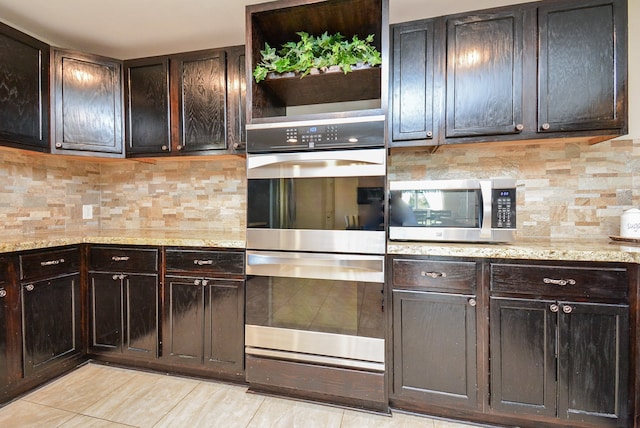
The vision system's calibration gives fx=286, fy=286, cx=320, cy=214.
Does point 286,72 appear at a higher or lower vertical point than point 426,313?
higher

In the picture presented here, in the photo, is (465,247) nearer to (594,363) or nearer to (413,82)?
(594,363)

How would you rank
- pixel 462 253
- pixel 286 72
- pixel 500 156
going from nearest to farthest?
pixel 462 253
pixel 286 72
pixel 500 156

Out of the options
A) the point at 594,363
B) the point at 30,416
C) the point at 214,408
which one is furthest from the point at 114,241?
the point at 594,363

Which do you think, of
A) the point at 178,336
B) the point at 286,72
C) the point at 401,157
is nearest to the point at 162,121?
the point at 286,72

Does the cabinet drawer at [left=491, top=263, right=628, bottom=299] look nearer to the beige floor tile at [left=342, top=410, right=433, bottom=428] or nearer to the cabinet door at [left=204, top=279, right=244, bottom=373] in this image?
the beige floor tile at [left=342, top=410, right=433, bottom=428]

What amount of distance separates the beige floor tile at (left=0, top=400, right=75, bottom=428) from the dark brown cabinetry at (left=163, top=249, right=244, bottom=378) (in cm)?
56

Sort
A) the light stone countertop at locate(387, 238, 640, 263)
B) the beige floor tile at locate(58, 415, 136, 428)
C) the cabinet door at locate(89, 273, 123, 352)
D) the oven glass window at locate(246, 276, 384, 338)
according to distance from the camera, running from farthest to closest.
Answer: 1. the cabinet door at locate(89, 273, 123, 352)
2. the oven glass window at locate(246, 276, 384, 338)
3. the beige floor tile at locate(58, 415, 136, 428)
4. the light stone countertop at locate(387, 238, 640, 263)

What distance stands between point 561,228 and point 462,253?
1.03 metres

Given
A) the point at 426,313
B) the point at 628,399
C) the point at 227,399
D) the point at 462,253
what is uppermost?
the point at 462,253

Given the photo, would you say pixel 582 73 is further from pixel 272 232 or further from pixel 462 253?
pixel 272 232

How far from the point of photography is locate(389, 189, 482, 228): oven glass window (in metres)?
1.67

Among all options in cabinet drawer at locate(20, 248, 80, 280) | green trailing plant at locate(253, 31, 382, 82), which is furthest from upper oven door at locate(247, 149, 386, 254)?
cabinet drawer at locate(20, 248, 80, 280)

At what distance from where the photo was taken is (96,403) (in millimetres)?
1714

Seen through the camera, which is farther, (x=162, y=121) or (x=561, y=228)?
(x=162, y=121)
